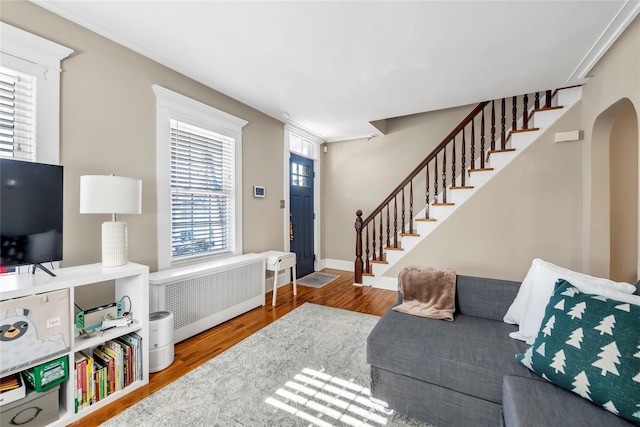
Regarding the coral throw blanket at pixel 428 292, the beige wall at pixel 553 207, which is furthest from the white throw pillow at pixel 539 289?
the beige wall at pixel 553 207

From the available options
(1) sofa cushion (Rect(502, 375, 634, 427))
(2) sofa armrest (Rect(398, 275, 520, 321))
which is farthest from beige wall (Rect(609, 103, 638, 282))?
(1) sofa cushion (Rect(502, 375, 634, 427))

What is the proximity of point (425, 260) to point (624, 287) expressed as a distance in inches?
96.4

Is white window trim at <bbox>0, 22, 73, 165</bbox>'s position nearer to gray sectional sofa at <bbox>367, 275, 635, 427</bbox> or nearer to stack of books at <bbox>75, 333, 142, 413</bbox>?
stack of books at <bbox>75, 333, 142, 413</bbox>

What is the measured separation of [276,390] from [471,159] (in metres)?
3.65

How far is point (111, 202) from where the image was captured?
5.71 ft

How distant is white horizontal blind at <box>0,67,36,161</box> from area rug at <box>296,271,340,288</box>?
346 cm

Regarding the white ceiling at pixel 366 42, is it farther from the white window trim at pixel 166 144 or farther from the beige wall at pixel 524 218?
the beige wall at pixel 524 218

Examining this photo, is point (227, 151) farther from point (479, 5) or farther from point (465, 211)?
point (465, 211)

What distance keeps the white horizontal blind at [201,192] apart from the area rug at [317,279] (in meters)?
1.52

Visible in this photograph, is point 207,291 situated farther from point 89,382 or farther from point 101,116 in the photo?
point 101,116

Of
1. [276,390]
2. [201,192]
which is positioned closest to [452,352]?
[276,390]

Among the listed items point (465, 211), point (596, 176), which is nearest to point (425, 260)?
point (465, 211)

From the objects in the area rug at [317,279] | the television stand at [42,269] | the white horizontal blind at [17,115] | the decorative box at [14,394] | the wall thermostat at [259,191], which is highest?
the white horizontal blind at [17,115]

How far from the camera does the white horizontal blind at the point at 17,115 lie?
5.57 ft
